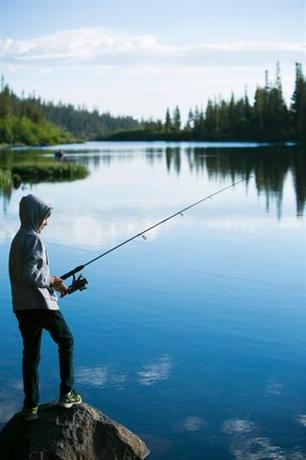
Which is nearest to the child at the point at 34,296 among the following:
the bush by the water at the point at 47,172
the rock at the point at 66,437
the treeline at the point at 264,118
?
the rock at the point at 66,437

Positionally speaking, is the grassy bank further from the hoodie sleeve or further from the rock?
the hoodie sleeve

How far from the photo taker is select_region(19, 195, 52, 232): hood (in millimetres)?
7352

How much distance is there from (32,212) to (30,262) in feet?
1.80

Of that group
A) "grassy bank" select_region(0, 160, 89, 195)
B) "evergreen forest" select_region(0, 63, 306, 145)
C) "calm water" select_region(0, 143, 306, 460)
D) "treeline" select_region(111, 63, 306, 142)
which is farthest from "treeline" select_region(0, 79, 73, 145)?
"calm water" select_region(0, 143, 306, 460)

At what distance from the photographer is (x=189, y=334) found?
13.2 metres

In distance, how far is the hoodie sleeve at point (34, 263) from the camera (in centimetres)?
725

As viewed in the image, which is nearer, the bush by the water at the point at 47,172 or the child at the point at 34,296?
the child at the point at 34,296

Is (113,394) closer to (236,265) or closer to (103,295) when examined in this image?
(103,295)

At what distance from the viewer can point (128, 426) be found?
30.0 feet

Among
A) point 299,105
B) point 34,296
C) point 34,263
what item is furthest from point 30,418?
point 299,105

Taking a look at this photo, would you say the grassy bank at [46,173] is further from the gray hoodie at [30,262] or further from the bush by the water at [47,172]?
the gray hoodie at [30,262]

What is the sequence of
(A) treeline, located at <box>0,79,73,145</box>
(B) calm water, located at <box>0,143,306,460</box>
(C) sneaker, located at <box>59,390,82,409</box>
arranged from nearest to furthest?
(C) sneaker, located at <box>59,390,82,409</box> → (B) calm water, located at <box>0,143,306,460</box> → (A) treeline, located at <box>0,79,73,145</box>

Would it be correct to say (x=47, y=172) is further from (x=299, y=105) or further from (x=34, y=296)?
(x=299, y=105)

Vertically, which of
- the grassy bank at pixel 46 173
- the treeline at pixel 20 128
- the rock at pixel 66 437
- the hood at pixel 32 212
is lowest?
the rock at pixel 66 437
